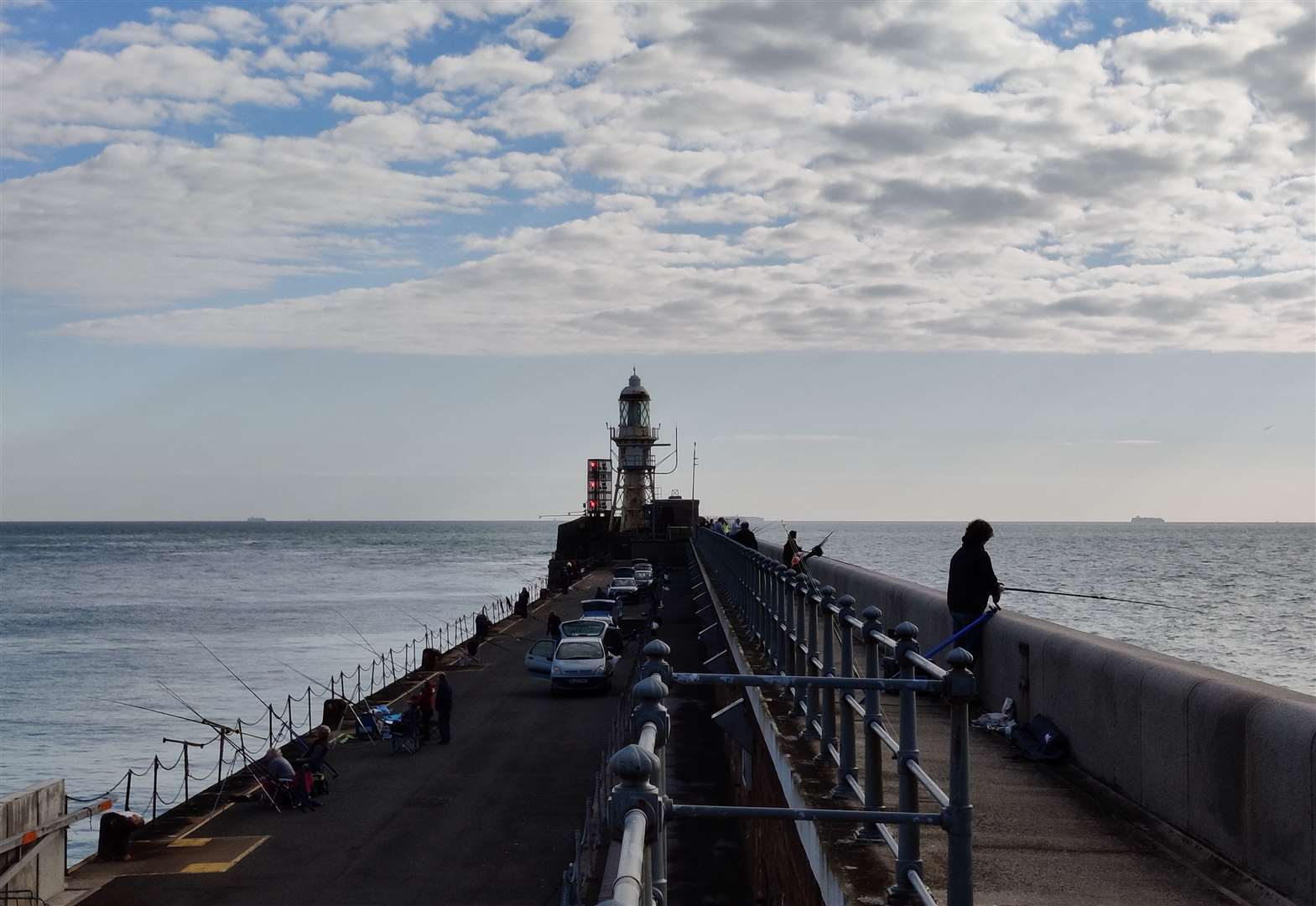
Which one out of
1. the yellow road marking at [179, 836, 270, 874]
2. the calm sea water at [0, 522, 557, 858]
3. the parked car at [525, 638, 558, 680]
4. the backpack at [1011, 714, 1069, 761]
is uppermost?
the backpack at [1011, 714, 1069, 761]

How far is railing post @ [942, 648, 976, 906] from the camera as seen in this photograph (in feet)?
15.5

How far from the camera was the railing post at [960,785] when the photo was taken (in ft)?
15.5

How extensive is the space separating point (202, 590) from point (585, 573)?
147ft

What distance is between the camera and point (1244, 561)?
124m

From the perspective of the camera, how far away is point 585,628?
126 feet

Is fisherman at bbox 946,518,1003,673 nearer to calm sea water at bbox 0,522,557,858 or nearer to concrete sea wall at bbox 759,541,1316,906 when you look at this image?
concrete sea wall at bbox 759,541,1316,906

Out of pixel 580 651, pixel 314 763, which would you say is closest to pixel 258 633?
pixel 580 651

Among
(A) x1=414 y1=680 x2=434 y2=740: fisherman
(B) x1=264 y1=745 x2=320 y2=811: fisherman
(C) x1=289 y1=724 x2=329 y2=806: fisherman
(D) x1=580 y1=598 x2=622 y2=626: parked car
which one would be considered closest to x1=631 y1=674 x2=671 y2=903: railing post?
(B) x1=264 y1=745 x2=320 y2=811: fisherman

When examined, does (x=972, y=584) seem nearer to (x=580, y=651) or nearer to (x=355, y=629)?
(x=580, y=651)

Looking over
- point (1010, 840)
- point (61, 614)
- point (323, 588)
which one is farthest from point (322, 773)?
point (323, 588)

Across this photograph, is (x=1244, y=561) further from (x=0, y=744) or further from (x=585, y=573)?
(x=0, y=744)

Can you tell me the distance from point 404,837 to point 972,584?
1167 centimetres

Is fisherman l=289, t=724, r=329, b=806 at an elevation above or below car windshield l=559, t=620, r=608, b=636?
below

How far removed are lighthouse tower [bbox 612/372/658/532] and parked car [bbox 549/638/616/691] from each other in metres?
72.9
